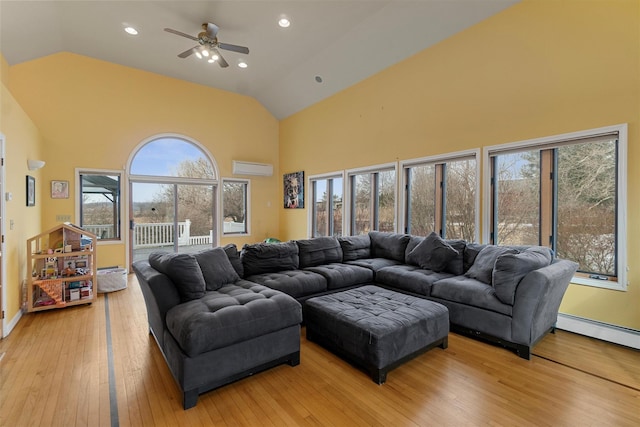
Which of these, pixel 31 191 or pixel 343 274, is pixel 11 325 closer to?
pixel 31 191

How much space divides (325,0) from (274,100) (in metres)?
3.63

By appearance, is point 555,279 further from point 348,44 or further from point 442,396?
point 348,44

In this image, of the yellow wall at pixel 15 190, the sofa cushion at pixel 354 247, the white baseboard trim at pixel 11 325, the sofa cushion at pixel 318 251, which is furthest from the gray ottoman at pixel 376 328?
the yellow wall at pixel 15 190

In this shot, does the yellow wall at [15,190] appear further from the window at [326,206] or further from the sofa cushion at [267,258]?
the window at [326,206]

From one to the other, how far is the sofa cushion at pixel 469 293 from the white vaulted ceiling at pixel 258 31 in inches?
137

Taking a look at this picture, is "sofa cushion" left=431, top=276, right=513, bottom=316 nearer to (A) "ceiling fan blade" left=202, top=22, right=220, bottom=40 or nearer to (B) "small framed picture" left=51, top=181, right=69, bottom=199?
(A) "ceiling fan blade" left=202, top=22, right=220, bottom=40

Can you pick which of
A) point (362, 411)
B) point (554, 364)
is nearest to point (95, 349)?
point (362, 411)

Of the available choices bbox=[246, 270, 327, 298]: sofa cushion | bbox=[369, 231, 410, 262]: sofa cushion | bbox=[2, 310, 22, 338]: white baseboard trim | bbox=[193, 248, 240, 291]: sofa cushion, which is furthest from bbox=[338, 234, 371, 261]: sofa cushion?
bbox=[2, 310, 22, 338]: white baseboard trim

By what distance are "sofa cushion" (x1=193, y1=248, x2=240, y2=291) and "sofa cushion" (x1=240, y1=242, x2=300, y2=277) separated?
1.18 ft

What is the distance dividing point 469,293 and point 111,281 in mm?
5267

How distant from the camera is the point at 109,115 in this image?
18.9ft

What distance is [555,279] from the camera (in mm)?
2660

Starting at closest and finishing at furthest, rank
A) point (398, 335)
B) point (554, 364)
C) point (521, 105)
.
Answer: point (398, 335), point (554, 364), point (521, 105)

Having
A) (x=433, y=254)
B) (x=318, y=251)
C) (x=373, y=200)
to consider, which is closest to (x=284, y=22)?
(x=373, y=200)
